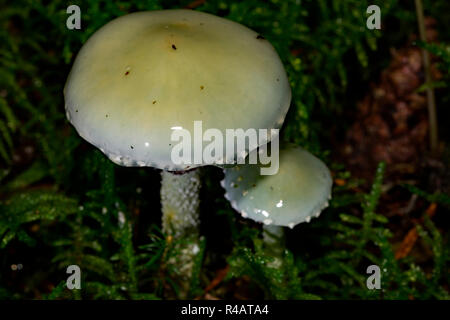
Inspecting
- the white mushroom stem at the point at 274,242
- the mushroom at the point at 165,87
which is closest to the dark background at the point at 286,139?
the white mushroom stem at the point at 274,242

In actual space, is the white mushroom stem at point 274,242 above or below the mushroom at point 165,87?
below

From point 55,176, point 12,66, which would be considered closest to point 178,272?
point 55,176

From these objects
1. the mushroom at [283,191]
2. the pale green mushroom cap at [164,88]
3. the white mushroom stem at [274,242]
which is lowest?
the white mushroom stem at [274,242]

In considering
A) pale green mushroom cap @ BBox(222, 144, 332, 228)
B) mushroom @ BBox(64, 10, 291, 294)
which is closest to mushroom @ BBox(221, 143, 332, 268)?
pale green mushroom cap @ BBox(222, 144, 332, 228)

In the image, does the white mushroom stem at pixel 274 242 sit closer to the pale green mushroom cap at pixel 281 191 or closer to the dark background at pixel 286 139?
the dark background at pixel 286 139

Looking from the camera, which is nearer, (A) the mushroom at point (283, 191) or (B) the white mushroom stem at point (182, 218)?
(A) the mushroom at point (283, 191)

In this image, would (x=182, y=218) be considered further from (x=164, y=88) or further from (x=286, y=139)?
(x=164, y=88)

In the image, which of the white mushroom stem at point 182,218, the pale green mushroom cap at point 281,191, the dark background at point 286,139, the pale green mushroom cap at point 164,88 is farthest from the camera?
the dark background at point 286,139
